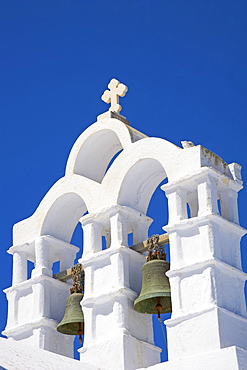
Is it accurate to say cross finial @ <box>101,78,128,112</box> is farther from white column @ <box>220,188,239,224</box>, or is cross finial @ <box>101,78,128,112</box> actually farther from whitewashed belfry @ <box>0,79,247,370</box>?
white column @ <box>220,188,239,224</box>

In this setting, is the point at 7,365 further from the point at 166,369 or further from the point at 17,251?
the point at 17,251

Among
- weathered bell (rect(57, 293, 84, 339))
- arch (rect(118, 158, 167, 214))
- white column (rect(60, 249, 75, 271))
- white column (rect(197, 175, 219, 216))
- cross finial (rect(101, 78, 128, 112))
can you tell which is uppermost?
cross finial (rect(101, 78, 128, 112))

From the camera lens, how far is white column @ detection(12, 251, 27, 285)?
61.0 feet

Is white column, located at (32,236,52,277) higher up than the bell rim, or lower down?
higher up

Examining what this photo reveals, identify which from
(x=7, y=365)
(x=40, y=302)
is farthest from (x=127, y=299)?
(x=7, y=365)

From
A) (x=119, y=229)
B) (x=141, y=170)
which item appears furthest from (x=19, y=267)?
(x=141, y=170)

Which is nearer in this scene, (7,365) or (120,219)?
(7,365)

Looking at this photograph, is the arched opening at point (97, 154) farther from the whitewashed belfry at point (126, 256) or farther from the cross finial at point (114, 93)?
the cross finial at point (114, 93)

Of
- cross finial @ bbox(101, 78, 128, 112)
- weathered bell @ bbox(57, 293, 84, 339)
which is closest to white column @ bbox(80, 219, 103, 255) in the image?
weathered bell @ bbox(57, 293, 84, 339)

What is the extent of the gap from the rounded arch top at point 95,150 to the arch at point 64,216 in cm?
48

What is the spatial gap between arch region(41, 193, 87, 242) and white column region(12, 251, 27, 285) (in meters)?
0.58

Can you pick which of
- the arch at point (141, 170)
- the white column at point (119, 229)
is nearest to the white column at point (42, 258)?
the arch at point (141, 170)

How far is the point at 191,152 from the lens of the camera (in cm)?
1680

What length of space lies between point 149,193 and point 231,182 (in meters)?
1.62
